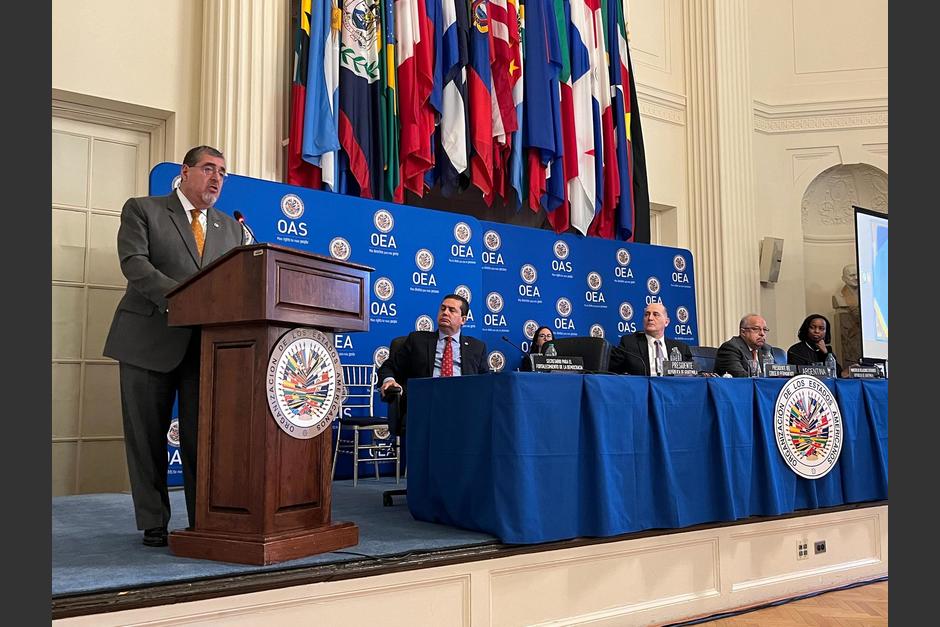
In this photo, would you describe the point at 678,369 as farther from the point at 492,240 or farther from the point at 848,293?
the point at 848,293

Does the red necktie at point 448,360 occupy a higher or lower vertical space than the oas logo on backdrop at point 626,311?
lower

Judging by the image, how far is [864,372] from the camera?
4.71m

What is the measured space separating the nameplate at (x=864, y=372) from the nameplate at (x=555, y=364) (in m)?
2.00

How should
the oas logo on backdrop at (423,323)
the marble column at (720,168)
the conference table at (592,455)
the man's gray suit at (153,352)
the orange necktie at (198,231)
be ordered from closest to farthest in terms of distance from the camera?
the man's gray suit at (153,352), the orange necktie at (198,231), the conference table at (592,455), the oas logo on backdrop at (423,323), the marble column at (720,168)

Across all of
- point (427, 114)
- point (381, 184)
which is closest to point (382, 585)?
point (381, 184)

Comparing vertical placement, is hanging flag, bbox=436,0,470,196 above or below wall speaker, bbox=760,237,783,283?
above

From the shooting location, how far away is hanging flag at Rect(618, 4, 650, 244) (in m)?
8.05

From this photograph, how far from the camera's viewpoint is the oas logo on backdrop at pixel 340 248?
569 cm

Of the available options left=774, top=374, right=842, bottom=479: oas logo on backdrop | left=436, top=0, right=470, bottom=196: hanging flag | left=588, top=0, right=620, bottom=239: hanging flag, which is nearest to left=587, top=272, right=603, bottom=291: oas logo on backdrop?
left=588, top=0, right=620, bottom=239: hanging flag

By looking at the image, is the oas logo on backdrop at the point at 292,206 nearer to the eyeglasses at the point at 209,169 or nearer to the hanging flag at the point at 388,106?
the hanging flag at the point at 388,106

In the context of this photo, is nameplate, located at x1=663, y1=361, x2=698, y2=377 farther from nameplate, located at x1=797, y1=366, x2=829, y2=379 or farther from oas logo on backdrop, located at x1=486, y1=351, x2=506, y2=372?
oas logo on backdrop, located at x1=486, y1=351, x2=506, y2=372

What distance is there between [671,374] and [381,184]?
10.2 ft

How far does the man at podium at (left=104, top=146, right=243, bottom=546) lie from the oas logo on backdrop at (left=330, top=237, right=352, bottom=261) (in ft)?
8.40

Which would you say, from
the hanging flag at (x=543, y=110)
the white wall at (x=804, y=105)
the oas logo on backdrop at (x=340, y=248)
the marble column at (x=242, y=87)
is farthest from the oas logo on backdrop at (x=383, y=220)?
the white wall at (x=804, y=105)
